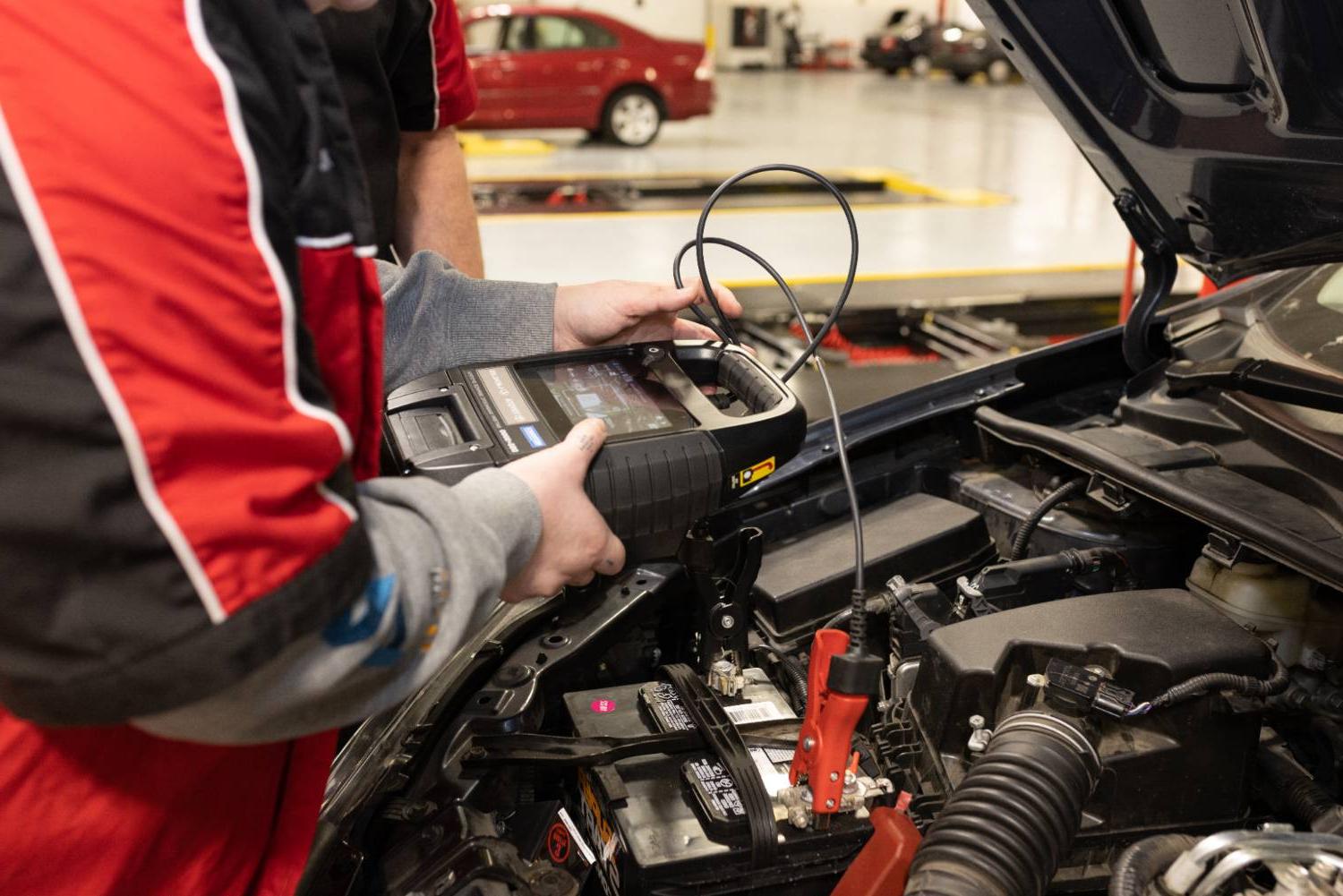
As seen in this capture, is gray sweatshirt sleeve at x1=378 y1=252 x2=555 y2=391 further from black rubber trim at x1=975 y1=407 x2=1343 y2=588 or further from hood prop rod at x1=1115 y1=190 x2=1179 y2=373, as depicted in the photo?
hood prop rod at x1=1115 y1=190 x2=1179 y2=373

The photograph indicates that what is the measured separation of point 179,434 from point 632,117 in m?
10.7

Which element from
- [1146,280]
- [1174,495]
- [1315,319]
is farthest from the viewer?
[1146,280]

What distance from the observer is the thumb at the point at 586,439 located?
1245mm

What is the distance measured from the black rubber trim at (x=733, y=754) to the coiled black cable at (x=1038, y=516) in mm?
544

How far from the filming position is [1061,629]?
137 cm

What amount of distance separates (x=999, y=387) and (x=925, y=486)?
24 cm

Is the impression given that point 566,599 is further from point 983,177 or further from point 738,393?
point 983,177

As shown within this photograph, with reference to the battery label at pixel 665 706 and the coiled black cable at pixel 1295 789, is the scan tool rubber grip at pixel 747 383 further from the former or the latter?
the coiled black cable at pixel 1295 789

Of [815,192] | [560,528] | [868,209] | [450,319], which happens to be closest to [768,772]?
[560,528]

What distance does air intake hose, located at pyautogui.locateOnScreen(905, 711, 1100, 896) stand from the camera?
105 cm

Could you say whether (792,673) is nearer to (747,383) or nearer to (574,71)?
(747,383)

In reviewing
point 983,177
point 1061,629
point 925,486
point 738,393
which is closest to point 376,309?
point 738,393

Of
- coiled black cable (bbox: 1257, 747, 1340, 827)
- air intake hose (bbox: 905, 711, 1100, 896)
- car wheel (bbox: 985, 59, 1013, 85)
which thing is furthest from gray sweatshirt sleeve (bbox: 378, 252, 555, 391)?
car wheel (bbox: 985, 59, 1013, 85)

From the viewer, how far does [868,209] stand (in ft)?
27.1
